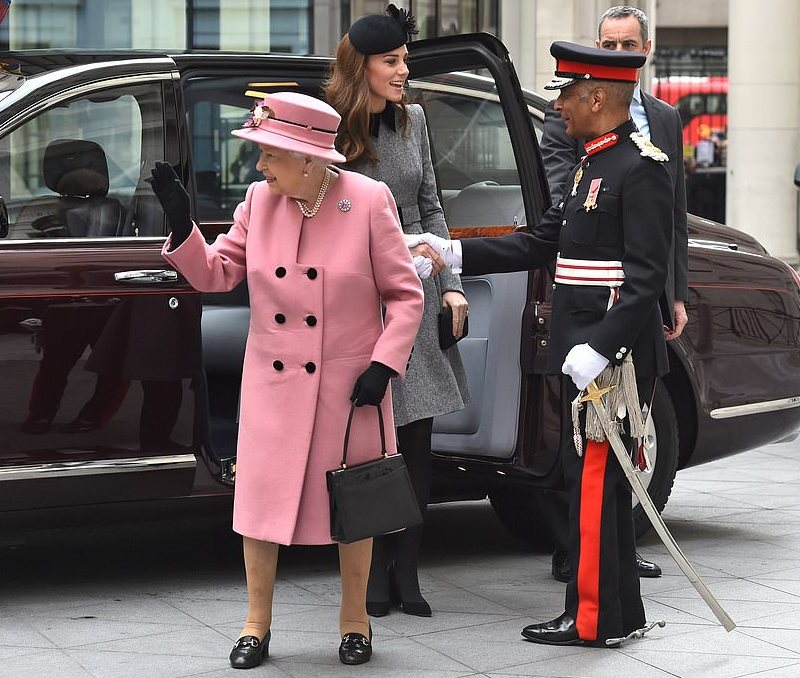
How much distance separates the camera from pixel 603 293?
15.1 feet

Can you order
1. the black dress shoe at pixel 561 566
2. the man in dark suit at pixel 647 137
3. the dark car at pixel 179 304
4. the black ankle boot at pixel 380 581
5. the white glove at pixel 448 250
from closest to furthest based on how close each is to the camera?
the white glove at pixel 448 250 → the dark car at pixel 179 304 → the black ankle boot at pixel 380 581 → the man in dark suit at pixel 647 137 → the black dress shoe at pixel 561 566

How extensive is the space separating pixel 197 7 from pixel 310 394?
35.0ft

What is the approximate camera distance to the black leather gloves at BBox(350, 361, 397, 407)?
4301 mm

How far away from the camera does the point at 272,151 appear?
434 cm

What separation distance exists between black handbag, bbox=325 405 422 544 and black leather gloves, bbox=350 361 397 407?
0.16 ft

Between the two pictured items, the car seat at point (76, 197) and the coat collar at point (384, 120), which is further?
the car seat at point (76, 197)

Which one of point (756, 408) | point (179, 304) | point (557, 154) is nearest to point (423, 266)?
point (179, 304)

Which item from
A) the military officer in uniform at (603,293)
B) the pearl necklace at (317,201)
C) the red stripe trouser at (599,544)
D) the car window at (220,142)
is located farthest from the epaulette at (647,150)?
the car window at (220,142)

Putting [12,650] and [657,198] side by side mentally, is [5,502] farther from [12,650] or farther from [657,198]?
[657,198]

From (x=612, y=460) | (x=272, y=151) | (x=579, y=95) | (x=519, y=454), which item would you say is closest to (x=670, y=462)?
(x=519, y=454)

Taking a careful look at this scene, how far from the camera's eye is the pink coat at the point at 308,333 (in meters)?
4.34

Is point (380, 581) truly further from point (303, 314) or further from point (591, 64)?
point (591, 64)

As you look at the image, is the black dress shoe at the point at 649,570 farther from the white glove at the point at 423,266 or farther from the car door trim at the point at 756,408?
the white glove at the point at 423,266

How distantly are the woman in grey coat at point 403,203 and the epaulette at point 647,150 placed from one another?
0.72 metres
